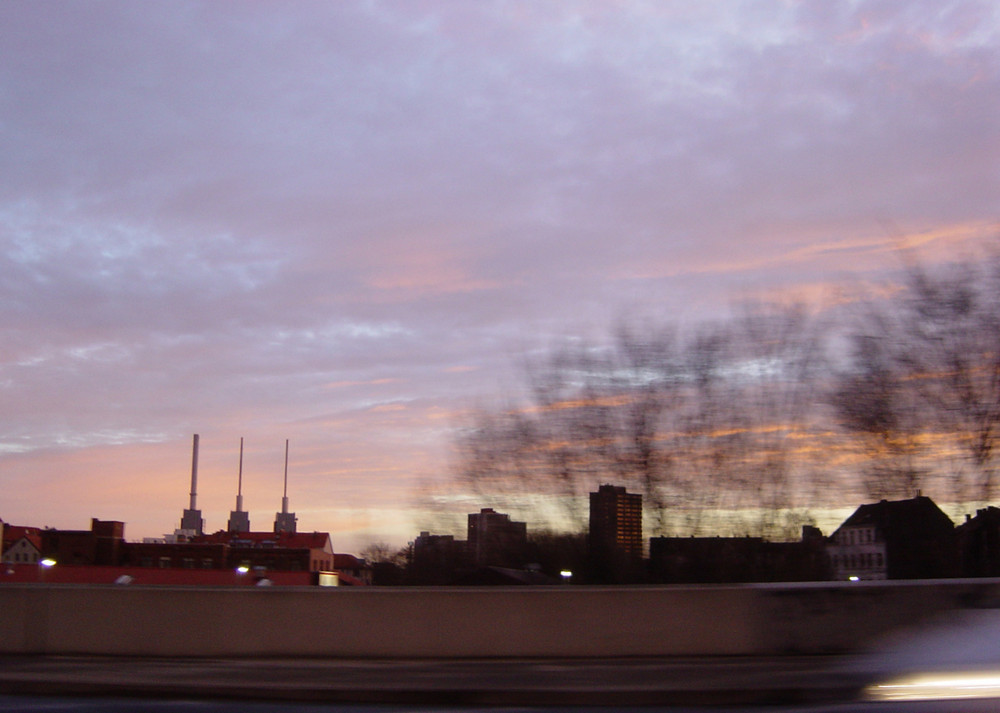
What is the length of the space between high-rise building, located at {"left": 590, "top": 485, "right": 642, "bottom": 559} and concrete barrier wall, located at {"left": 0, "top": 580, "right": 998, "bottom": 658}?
8.83 metres

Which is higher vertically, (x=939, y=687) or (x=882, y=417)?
(x=882, y=417)

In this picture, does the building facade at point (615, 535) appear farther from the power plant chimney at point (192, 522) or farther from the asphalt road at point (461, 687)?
the power plant chimney at point (192, 522)

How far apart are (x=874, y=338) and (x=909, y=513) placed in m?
3.87

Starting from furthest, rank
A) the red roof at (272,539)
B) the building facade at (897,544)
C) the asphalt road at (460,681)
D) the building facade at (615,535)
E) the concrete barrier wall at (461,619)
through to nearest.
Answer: the red roof at (272,539), the building facade at (615,535), the building facade at (897,544), the concrete barrier wall at (461,619), the asphalt road at (460,681)

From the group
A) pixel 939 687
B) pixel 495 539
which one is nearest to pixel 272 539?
pixel 495 539

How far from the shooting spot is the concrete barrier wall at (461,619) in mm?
11391

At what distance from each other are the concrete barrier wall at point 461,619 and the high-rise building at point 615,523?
8.83 metres

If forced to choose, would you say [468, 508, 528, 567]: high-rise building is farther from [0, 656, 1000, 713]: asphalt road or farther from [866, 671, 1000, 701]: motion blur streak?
[866, 671, 1000, 701]: motion blur streak

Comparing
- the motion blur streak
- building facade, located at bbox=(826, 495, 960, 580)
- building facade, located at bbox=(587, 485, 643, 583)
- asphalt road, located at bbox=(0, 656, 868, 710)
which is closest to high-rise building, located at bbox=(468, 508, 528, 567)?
building facade, located at bbox=(587, 485, 643, 583)

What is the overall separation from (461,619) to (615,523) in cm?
982

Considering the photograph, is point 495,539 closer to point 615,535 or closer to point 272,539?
point 615,535

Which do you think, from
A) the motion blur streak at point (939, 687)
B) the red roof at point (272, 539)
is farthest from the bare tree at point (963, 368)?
the red roof at point (272, 539)

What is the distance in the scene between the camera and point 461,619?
11797 millimetres

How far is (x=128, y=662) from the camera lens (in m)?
11.7
